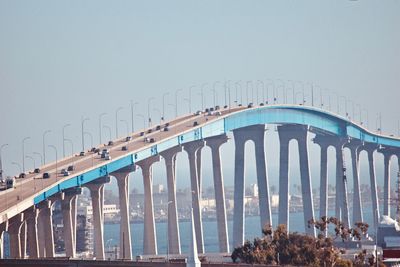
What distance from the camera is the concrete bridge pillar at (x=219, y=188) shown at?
7279 inches

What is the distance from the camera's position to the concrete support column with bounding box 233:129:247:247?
192m

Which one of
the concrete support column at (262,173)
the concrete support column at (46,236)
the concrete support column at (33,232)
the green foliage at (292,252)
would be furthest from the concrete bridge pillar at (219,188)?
the green foliage at (292,252)

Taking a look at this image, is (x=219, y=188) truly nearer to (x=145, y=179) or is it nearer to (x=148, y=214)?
(x=145, y=179)

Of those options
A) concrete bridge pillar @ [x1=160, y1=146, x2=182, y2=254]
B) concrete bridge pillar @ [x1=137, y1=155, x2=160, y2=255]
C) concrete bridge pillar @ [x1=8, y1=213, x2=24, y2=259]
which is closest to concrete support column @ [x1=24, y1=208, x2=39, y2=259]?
concrete bridge pillar @ [x1=8, y1=213, x2=24, y2=259]

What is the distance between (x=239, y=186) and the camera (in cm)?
19438

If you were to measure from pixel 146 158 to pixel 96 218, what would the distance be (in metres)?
8.95

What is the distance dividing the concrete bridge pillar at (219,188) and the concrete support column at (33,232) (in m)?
33.0

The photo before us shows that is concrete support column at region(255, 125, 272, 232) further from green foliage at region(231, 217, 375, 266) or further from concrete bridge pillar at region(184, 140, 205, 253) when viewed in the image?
green foliage at region(231, 217, 375, 266)

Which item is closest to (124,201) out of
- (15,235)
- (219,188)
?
(219,188)

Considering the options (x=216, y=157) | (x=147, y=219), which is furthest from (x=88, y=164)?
(x=216, y=157)

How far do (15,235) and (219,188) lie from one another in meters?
45.9

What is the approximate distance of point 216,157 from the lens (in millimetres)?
186875

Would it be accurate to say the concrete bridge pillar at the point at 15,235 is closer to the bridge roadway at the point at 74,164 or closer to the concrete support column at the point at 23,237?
the concrete support column at the point at 23,237

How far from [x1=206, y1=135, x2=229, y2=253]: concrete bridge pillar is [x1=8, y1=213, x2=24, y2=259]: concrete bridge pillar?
38.8 meters
